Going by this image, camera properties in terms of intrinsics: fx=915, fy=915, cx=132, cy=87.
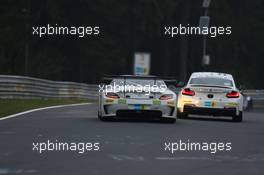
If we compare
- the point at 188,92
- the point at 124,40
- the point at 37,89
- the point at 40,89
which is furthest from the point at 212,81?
the point at 124,40

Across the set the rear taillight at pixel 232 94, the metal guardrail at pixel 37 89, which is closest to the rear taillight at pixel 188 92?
the rear taillight at pixel 232 94

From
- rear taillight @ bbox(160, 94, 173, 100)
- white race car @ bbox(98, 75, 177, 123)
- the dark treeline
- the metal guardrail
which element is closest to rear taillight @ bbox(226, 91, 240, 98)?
white race car @ bbox(98, 75, 177, 123)

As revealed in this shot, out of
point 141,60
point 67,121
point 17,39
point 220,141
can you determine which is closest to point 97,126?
point 67,121

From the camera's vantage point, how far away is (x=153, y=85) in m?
20.5

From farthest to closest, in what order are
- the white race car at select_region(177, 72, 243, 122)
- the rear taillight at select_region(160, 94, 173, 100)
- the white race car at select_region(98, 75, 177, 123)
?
the white race car at select_region(177, 72, 243, 122), the rear taillight at select_region(160, 94, 173, 100), the white race car at select_region(98, 75, 177, 123)

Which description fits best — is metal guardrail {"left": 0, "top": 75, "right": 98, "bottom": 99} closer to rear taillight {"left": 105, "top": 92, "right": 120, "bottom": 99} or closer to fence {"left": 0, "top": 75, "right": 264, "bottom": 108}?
fence {"left": 0, "top": 75, "right": 264, "bottom": 108}

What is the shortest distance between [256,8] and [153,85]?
57850mm

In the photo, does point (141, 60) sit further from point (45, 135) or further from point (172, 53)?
point (172, 53)

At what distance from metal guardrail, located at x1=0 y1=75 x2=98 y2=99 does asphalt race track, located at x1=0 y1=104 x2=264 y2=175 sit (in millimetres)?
11538

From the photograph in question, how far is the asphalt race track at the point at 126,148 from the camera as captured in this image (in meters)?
11.2

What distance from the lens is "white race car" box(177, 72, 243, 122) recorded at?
2256 cm

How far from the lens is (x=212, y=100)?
2261cm

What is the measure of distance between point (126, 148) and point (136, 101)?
20.5 feet

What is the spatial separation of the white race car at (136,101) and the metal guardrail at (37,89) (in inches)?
489
